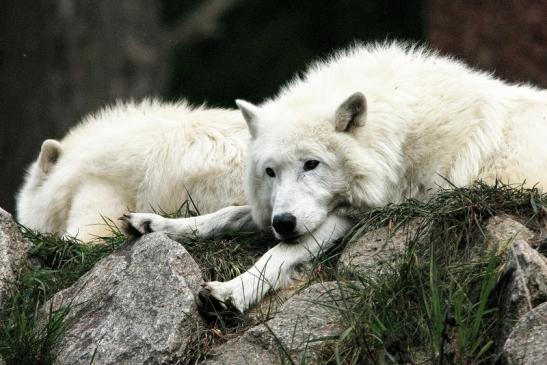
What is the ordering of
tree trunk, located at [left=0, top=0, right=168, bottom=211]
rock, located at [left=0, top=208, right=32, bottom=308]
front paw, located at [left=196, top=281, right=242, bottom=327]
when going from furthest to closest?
1. tree trunk, located at [left=0, top=0, right=168, bottom=211]
2. rock, located at [left=0, top=208, right=32, bottom=308]
3. front paw, located at [left=196, top=281, right=242, bottom=327]

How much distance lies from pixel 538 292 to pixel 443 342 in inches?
22.0

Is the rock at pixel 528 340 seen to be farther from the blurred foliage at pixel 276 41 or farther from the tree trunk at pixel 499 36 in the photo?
the blurred foliage at pixel 276 41

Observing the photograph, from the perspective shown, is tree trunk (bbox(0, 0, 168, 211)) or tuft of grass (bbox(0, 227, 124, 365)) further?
tree trunk (bbox(0, 0, 168, 211))

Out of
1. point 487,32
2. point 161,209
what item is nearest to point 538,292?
point 161,209

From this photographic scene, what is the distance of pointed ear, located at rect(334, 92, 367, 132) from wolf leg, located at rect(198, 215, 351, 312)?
573 mm

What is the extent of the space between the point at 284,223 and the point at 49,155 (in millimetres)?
3223

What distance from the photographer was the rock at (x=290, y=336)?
5488 millimetres

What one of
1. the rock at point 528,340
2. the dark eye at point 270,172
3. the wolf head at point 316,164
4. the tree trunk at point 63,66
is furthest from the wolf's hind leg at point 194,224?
the tree trunk at point 63,66

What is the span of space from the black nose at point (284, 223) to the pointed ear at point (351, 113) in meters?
0.70

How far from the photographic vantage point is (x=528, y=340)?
498cm

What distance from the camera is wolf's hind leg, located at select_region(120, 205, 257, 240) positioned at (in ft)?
22.0

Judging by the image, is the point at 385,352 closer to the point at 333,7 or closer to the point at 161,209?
the point at 161,209

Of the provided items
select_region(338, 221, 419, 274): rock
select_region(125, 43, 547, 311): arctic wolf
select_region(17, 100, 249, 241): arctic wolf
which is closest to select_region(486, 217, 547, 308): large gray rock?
select_region(338, 221, 419, 274): rock

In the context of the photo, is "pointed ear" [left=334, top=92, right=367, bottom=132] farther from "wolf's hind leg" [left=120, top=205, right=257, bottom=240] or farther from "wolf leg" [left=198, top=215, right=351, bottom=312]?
"wolf's hind leg" [left=120, top=205, right=257, bottom=240]
